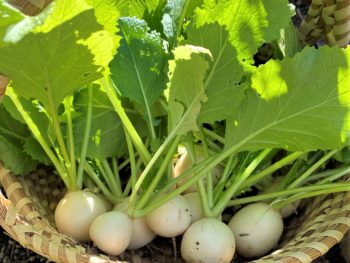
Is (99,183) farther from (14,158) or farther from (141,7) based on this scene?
(141,7)

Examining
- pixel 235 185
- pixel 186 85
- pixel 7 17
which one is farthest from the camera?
pixel 235 185

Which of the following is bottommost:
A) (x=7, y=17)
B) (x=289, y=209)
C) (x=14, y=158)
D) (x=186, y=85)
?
(x=289, y=209)

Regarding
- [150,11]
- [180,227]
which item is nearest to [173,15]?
[150,11]

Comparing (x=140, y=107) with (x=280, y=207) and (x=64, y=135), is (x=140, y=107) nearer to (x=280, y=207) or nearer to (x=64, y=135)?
(x=64, y=135)

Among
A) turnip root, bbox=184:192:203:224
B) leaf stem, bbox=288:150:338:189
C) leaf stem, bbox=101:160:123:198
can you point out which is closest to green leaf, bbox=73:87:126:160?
leaf stem, bbox=101:160:123:198

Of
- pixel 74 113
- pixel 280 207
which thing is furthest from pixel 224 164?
pixel 74 113

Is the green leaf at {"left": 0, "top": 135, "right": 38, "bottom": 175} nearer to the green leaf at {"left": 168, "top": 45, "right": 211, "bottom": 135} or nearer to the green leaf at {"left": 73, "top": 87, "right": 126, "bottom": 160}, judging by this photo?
the green leaf at {"left": 73, "top": 87, "right": 126, "bottom": 160}

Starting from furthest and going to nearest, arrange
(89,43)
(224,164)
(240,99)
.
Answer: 1. (224,164)
2. (240,99)
3. (89,43)
